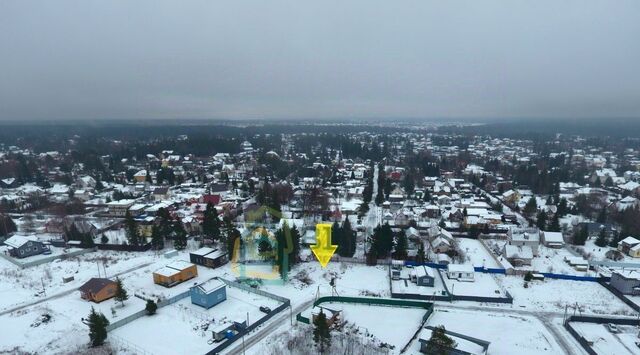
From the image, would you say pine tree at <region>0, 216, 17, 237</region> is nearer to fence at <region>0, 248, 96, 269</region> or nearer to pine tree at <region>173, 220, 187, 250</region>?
fence at <region>0, 248, 96, 269</region>

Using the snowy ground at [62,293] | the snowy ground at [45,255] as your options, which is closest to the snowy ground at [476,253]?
the snowy ground at [62,293]

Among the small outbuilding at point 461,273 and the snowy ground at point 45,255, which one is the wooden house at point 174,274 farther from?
the small outbuilding at point 461,273

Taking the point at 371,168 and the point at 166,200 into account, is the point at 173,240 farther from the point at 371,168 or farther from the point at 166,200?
the point at 371,168

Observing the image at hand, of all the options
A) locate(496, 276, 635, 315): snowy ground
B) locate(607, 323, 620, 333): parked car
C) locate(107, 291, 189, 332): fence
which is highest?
locate(107, 291, 189, 332): fence

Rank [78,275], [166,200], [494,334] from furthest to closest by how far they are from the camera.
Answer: [166,200], [78,275], [494,334]

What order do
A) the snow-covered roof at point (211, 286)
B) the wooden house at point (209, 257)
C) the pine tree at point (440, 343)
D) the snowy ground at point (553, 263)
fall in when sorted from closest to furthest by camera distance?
the pine tree at point (440, 343), the snow-covered roof at point (211, 286), the snowy ground at point (553, 263), the wooden house at point (209, 257)

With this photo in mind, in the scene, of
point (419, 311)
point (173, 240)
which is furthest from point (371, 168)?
point (419, 311)

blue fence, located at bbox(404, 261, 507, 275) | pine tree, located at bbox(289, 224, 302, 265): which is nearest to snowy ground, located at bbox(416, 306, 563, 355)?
blue fence, located at bbox(404, 261, 507, 275)
